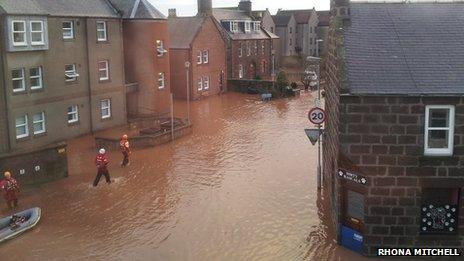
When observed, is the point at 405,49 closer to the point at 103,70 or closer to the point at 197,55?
Result: the point at 103,70

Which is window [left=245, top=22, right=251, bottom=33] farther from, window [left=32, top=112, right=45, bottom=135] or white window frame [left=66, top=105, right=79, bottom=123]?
window [left=32, top=112, right=45, bottom=135]

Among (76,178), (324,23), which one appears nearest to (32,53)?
(76,178)

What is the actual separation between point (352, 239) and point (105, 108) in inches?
979

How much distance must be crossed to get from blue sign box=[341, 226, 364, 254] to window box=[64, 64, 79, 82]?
893 inches

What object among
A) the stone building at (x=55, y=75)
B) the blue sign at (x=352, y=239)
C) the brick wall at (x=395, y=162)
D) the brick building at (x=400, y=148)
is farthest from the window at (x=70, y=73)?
the blue sign at (x=352, y=239)

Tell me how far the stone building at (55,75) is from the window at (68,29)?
6 cm

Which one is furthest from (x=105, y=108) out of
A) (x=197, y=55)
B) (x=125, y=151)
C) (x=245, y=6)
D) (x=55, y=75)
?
(x=245, y=6)

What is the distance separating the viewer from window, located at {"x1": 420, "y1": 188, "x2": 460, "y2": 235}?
15.3 m

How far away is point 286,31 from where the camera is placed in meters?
92.5

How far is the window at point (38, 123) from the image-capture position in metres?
30.5

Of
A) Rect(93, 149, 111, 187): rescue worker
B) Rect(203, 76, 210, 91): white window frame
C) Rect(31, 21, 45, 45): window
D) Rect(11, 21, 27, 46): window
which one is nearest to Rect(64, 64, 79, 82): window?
Rect(31, 21, 45, 45): window

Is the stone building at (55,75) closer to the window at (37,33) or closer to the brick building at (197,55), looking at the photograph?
the window at (37,33)

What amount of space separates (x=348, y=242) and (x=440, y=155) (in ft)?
12.6

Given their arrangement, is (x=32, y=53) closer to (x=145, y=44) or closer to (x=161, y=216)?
(x=145, y=44)
